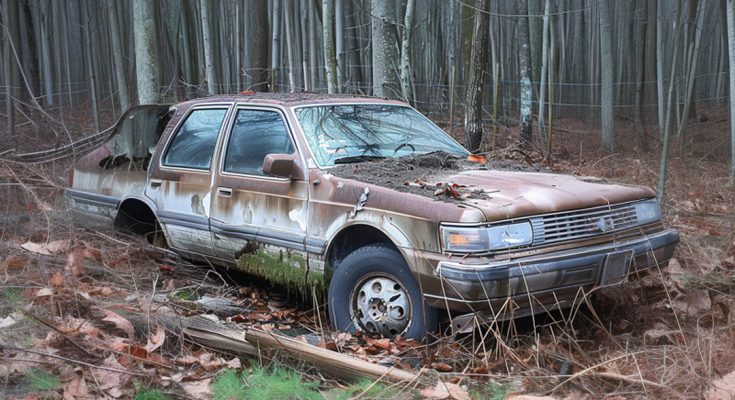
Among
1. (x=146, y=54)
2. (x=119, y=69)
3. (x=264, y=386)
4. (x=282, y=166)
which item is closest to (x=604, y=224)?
(x=282, y=166)

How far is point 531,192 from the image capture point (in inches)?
179

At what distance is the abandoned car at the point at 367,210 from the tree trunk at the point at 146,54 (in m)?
2.72

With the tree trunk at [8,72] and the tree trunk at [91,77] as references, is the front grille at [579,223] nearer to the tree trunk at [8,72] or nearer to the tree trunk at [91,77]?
the tree trunk at [8,72]

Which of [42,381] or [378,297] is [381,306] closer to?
[378,297]

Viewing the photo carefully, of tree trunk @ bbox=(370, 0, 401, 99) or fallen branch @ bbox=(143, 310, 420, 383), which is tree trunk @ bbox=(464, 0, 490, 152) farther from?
fallen branch @ bbox=(143, 310, 420, 383)

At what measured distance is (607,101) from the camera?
1563cm

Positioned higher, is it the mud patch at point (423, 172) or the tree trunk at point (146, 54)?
the tree trunk at point (146, 54)

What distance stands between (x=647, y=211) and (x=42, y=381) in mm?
3863

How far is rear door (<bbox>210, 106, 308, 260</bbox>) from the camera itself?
207 inches

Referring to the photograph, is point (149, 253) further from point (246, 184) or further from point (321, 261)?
point (321, 261)

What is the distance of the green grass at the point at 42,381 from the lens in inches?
142

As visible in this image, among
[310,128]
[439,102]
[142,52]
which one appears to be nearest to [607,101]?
[439,102]

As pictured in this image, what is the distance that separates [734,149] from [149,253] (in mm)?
8143

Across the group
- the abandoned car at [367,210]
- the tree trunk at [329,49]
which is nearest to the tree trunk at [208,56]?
the tree trunk at [329,49]
